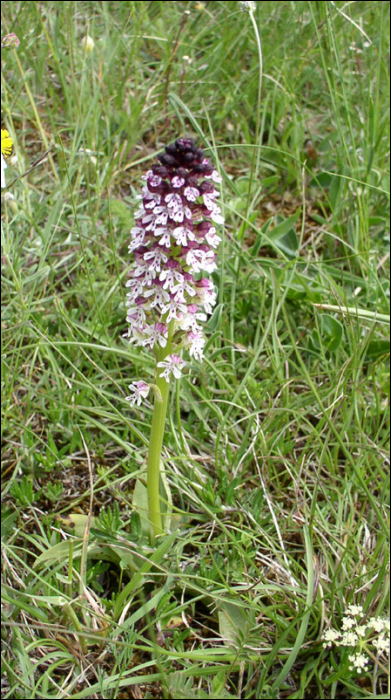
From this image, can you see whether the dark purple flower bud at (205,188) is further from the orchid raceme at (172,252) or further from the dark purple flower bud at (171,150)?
the dark purple flower bud at (171,150)

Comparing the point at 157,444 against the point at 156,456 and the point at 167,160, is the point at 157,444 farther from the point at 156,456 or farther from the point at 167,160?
the point at 167,160

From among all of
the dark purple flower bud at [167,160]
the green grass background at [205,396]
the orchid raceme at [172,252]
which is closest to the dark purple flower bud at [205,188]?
the orchid raceme at [172,252]

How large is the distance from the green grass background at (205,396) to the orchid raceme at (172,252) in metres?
0.49

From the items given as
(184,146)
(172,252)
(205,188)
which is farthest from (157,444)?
(184,146)

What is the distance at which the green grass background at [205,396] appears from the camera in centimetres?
221

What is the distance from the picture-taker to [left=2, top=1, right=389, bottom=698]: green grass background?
2213 millimetres

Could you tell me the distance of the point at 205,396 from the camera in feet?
9.41

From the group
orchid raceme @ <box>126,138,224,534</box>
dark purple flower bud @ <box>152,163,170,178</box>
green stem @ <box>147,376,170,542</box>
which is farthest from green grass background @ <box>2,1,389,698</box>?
dark purple flower bud @ <box>152,163,170,178</box>

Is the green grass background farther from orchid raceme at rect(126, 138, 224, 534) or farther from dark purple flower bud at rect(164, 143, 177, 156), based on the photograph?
dark purple flower bud at rect(164, 143, 177, 156)

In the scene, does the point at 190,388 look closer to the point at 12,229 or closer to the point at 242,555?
the point at 242,555

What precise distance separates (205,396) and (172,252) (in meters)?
1.17

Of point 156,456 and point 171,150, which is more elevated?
point 171,150

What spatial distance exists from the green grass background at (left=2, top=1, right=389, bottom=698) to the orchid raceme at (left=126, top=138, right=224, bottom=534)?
1.62 ft

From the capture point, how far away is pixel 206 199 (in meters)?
1.76
